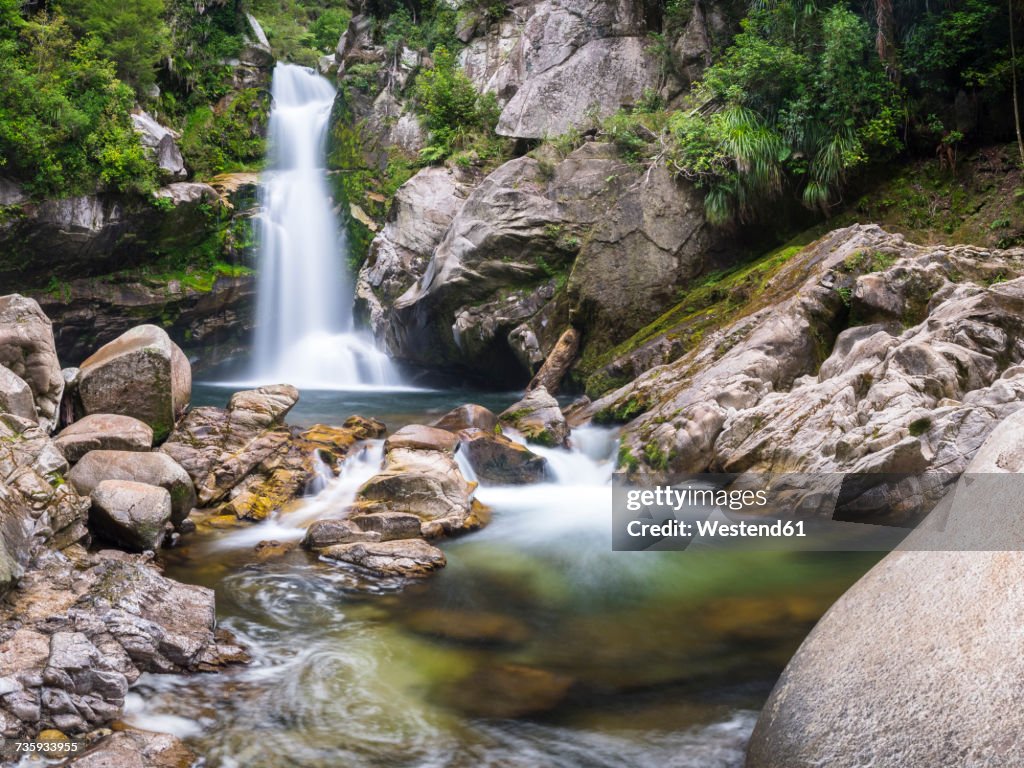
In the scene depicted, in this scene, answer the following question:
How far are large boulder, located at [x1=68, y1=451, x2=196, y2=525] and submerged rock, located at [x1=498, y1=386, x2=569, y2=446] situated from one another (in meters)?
4.71

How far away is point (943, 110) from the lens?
1285 cm

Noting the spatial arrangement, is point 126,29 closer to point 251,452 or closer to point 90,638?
point 251,452

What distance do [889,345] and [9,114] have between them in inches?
682

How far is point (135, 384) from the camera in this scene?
30.5ft

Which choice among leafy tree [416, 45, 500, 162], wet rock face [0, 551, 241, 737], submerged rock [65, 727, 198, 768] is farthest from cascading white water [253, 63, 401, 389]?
submerged rock [65, 727, 198, 768]

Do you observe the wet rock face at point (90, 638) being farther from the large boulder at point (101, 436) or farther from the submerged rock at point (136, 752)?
the large boulder at point (101, 436)

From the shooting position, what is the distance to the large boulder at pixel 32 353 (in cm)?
835

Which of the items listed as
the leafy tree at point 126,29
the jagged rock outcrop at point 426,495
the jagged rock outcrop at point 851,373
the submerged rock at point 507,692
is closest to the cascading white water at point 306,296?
the leafy tree at point 126,29

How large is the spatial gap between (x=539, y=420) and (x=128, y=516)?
5.77m

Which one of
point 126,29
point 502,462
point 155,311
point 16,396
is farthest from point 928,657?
point 126,29

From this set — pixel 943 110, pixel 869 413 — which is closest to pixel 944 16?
pixel 943 110

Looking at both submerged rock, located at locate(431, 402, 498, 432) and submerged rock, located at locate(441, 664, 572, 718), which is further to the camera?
submerged rock, located at locate(431, 402, 498, 432)

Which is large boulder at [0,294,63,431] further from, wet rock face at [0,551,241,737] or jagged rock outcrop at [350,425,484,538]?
jagged rock outcrop at [350,425,484,538]

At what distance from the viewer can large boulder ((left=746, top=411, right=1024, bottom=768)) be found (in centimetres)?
271
